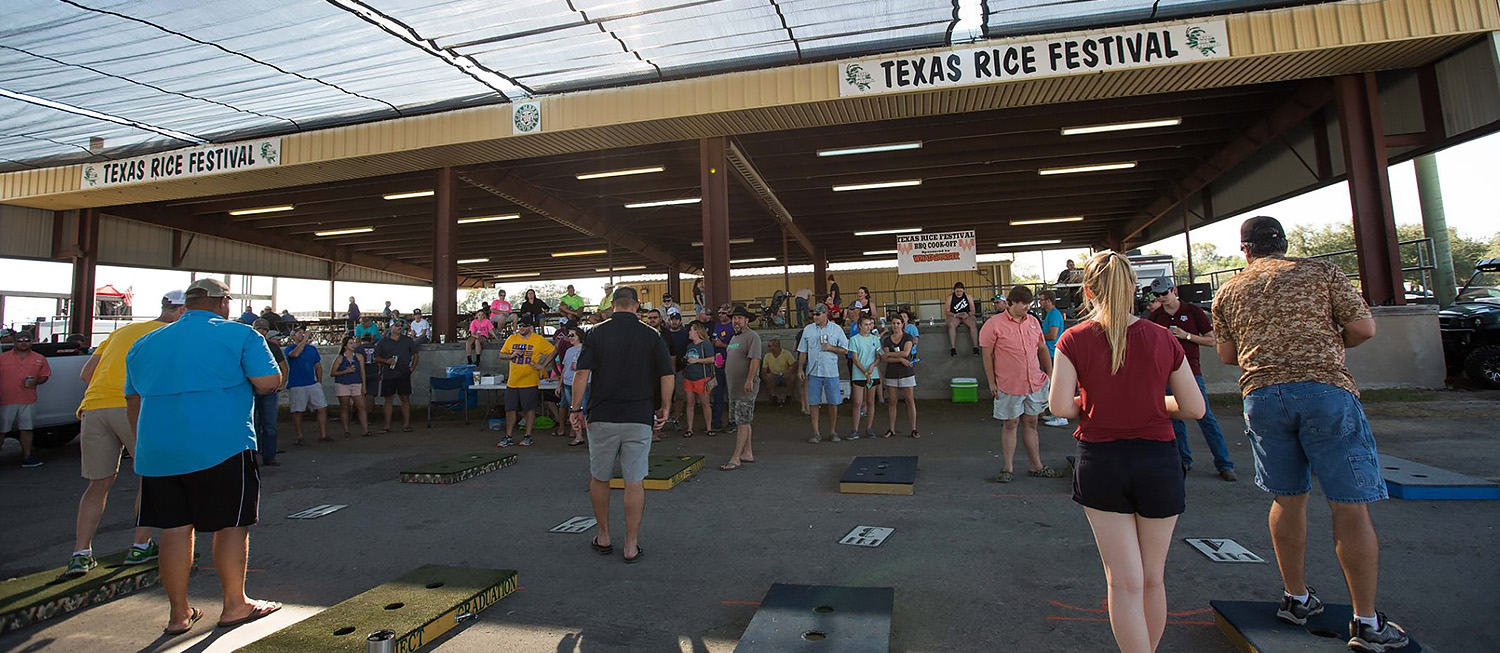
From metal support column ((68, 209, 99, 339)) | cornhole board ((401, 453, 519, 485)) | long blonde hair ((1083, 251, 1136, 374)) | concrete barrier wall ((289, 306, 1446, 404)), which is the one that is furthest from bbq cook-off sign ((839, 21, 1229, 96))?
metal support column ((68, 209, 99, 339))

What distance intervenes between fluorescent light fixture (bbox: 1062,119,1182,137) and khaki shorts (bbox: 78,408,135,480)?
15.6 m

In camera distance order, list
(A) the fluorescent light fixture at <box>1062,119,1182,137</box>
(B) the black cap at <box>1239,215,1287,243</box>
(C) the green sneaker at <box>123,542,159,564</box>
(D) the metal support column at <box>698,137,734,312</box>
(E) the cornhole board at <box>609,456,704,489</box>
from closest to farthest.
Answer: (B) the black cap at <box>1239,215,1287,243</box> < (C) the green sneaker at <box>123,542,159,564</box> < (E) the cornhole board at <box>609,456,704,489</box> < (D) the metal support column at <box>698,137,734,312</box> < (A) the fluorescent light fixture at <box>1062,119,1182,137</box>

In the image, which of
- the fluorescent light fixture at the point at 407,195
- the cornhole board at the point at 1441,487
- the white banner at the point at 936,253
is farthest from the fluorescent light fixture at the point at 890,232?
the cornhole board at the point at 1441,487

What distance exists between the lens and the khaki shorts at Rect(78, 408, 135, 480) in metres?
3.89

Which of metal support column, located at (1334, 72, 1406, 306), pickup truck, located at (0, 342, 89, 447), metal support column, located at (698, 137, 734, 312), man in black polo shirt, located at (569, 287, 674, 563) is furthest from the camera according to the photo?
metal support column, located at (698, 137, 734, 312)

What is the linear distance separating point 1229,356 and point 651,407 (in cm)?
331

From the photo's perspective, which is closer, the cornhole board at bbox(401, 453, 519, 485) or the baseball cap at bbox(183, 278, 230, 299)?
the baseball cap at bbox(183, 278, 230, 299)

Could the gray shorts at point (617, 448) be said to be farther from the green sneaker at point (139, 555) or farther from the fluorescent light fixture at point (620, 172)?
the fluorescent light fixture at point (620, 172)

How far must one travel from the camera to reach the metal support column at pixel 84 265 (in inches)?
677

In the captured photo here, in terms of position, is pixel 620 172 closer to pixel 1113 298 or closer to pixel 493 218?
pixel 493 218

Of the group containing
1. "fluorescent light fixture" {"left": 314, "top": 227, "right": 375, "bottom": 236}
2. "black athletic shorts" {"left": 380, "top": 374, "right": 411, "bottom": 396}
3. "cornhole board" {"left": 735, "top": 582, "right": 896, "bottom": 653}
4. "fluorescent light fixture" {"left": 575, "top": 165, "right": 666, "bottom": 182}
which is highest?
"fluorescent light fixture" {"left": 314, "top": 227, "right": 375, "bottom": 236}

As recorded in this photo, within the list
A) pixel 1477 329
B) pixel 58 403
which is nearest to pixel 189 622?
pixel 58 403

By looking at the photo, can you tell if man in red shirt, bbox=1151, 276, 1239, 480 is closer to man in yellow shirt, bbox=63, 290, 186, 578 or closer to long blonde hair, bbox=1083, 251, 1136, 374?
long blonde hair, bbox=1083, 251, 1136, 374

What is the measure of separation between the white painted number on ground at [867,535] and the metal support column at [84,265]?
74.1ft
